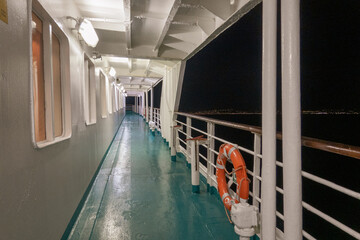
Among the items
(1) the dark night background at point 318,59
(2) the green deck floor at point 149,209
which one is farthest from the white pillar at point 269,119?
(1) the dark night background at point 318,59

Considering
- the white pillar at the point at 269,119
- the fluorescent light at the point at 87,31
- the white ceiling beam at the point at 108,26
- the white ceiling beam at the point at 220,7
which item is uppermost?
the white ceiling beam at the point at 108,26

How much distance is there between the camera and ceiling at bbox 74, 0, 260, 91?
169 cm

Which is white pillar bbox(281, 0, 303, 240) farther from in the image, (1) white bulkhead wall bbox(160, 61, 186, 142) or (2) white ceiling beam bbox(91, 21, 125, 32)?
(1) white bulkhead wall bbox(160, 61, 186, 142)

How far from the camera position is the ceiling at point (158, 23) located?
5.54 feet

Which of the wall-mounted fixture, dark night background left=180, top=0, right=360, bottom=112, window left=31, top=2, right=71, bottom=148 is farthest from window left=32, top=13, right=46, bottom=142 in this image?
dark night background left=180, top=0, right=360, bottom=112

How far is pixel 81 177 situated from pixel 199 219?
1.06m

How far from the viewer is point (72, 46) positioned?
1632mm

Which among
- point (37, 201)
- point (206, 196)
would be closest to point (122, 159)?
point (206, 196)

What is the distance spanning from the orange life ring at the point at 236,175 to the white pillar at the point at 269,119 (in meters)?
0.26

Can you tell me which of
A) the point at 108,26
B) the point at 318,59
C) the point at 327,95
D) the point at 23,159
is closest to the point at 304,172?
the point at 23,159

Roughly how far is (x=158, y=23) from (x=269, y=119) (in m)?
1.76

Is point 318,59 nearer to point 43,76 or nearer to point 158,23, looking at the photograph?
point 158,23

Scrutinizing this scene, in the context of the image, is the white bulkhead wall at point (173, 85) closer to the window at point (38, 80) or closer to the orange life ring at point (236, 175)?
the orange life ring at point (236, 175)

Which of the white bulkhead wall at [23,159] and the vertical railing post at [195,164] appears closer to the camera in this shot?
the white bulkhead wall at [23,159]
